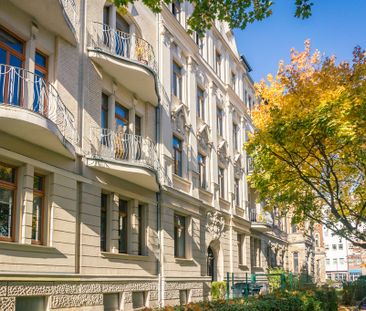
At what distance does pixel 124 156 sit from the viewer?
56.3ft

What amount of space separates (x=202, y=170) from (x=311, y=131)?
35.8 feet

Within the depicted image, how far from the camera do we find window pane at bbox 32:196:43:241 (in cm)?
1290

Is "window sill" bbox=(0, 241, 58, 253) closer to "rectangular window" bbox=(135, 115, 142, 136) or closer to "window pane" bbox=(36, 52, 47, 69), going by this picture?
"window pane" bbox=(36, 52, 47, 69)

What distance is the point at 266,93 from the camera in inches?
747

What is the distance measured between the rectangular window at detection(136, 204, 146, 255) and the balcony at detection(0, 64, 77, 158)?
17.2ft

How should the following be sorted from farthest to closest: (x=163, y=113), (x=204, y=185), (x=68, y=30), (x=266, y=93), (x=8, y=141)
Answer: (x=204, y=185) → (x=163, y=113) → (x=266, y=93) → (x=68, y=30) → (x=8, y=141)

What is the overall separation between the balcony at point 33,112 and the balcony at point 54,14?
165 cm

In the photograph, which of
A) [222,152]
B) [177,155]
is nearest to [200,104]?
[222,152]

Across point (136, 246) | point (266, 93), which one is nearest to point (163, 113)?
point (266, 93)

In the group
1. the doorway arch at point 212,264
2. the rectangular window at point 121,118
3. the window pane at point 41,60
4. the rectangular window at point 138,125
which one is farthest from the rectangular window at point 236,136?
the window pane at point 41,60

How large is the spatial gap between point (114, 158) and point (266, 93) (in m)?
6.43

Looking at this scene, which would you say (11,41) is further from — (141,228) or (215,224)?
(215,224)

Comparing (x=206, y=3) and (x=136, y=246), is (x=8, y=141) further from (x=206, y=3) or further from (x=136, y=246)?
(x=136, y=246)

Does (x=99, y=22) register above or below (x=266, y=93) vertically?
above
